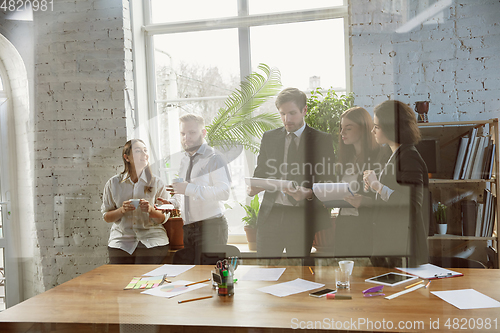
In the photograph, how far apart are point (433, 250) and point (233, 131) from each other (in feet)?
4.76

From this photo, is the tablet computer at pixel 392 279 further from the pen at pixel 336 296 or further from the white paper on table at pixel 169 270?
the white paper on table at pixel 169 270

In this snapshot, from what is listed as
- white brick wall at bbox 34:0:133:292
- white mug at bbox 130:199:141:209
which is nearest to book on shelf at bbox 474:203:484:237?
white mug at bbox 130:199:141:209

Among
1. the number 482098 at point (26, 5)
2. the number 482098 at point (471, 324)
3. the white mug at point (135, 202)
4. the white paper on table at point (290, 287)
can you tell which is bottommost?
the white paper on table at point (290, 287)

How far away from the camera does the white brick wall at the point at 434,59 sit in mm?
2086

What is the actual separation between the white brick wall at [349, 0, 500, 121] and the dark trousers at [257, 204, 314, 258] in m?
0.83

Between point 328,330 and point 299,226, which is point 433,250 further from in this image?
point 328,330

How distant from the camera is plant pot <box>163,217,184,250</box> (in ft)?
7.04

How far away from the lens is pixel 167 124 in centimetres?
252

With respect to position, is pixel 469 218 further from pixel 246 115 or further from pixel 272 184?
pixel 246 115

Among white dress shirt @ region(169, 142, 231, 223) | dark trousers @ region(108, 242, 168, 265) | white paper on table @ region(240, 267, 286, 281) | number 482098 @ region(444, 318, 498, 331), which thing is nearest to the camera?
number 482098 @ region(444, 318, 498, 331)

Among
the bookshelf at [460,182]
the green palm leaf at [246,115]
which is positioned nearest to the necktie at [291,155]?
the green palm leaf at [246,115]

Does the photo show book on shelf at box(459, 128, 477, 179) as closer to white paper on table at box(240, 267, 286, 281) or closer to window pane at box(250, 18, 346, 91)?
window pane at box(250, 18, 346, 91)

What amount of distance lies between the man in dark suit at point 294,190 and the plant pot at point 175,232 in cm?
48

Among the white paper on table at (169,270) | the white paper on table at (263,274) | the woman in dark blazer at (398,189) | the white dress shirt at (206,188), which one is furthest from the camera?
the white dress shirt at (206,188)
